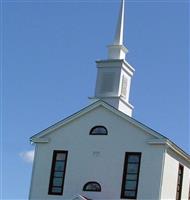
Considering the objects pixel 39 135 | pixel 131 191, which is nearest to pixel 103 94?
pixel 39 135

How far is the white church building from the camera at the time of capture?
1443 inches

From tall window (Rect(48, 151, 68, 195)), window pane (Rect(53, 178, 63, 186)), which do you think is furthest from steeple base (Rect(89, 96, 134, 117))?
window pane (Rect(53, 178, 63, 186))

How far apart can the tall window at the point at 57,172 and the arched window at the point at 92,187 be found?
1427 mm

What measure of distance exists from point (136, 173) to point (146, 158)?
95 centimetres

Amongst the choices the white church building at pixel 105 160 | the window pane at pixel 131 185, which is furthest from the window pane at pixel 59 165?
the window pane at pixel 131 185

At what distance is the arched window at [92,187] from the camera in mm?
37438

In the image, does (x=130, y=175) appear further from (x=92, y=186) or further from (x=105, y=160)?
(x=92, y=186)

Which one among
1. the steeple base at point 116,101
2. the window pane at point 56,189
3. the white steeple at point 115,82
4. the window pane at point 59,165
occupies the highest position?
the white steeple at point 115,82

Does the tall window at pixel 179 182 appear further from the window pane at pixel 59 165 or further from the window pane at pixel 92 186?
the window pane at pixel 59 165

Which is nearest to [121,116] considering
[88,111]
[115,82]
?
[88,111]

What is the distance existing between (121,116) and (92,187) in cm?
408

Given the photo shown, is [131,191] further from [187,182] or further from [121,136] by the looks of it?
[187,182]

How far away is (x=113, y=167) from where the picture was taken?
1471 inches

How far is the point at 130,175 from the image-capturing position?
37031mm
